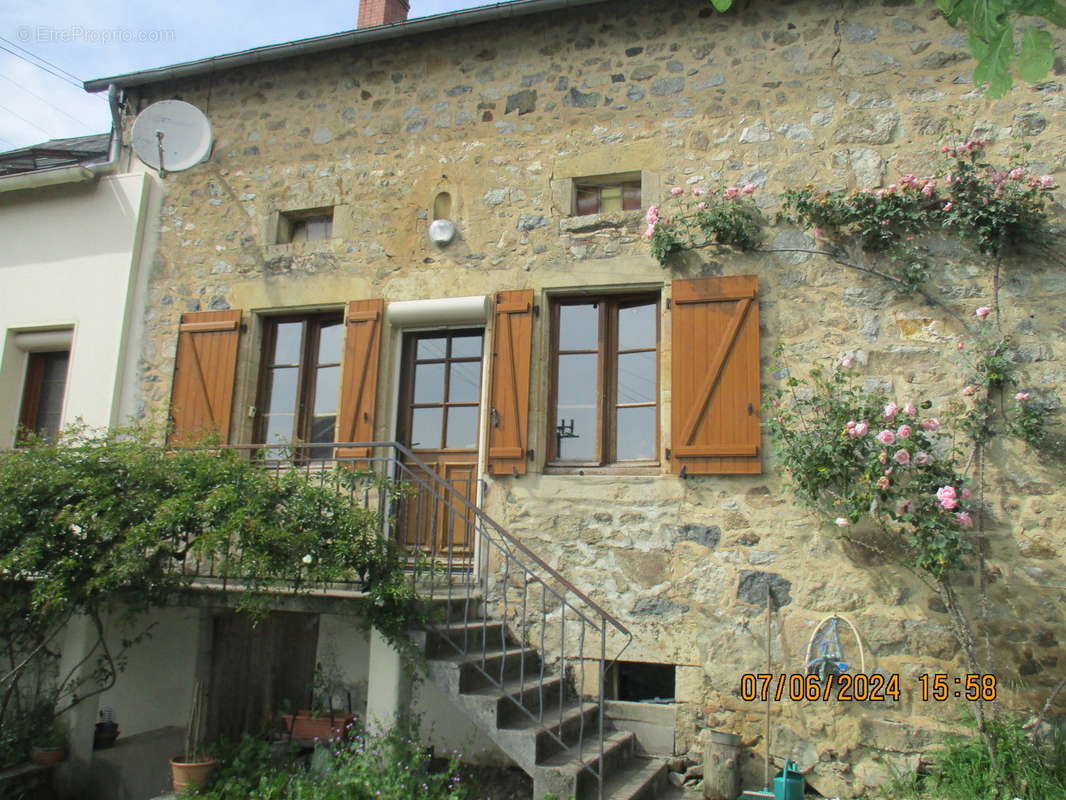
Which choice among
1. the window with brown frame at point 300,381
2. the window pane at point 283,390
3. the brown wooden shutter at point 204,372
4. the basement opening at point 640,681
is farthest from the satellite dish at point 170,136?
the basement opening at point 640,681

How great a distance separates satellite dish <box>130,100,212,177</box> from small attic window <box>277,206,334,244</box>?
0.82m

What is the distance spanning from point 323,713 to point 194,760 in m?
0.99

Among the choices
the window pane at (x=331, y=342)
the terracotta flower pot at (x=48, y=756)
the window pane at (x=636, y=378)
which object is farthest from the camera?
the window pane at (x=331, y=342)

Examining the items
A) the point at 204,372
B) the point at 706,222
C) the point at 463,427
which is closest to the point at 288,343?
the point at 204,372

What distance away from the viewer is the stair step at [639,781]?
4.49 meters

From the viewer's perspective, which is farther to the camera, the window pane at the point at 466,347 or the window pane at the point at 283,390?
the window pane at the point at 283,390

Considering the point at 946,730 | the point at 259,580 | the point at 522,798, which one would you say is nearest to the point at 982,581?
the point at 946,730

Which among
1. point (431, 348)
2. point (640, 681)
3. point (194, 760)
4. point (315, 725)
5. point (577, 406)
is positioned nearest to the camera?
point (194, 760)

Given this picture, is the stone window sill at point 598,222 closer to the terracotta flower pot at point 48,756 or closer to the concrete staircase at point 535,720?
the concrete staircase at point 535,720

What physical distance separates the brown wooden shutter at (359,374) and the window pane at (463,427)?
1.91ft

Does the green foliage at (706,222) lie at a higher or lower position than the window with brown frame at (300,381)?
higher

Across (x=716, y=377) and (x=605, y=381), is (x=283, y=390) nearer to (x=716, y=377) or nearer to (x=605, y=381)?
(x=605, y=381)

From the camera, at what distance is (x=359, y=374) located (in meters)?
6.46

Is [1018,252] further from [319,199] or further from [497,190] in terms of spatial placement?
[319,199]
